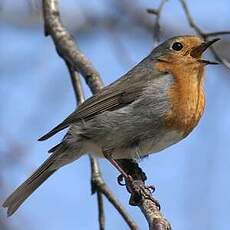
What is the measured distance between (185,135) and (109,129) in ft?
1.63

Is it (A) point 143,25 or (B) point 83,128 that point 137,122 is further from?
(A) point 143,25

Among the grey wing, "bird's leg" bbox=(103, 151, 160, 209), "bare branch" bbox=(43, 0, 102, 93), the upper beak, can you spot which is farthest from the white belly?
the upper beak

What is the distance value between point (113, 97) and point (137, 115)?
0.24 m

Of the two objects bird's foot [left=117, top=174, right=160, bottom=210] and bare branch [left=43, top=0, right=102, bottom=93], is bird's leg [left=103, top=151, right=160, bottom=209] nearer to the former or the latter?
bird's foot [left=117, top=174, right=160, bottom=210]

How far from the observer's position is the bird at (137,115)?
5.06 meters

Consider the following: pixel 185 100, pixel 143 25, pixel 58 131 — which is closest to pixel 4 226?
pixel 58 131

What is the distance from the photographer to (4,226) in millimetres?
4410

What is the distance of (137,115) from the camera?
5148 millimetres

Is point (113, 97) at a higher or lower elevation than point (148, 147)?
higher

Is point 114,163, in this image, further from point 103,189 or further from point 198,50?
point 198,50

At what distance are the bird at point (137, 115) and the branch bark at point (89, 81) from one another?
0.33ft

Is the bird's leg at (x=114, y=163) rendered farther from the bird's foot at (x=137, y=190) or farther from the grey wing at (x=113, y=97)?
the grey wing at (x=113, y=97)

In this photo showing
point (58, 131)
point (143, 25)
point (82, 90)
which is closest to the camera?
point (58, 131)

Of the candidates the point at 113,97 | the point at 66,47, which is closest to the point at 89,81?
the point at 113,97
